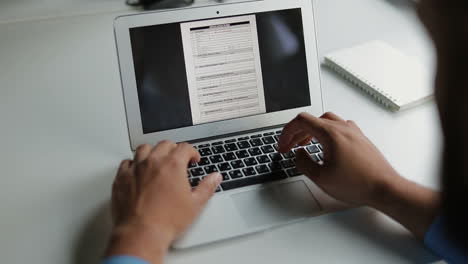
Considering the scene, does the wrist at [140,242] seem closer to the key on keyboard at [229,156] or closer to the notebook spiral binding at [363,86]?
the key on keyboard at [229,156]

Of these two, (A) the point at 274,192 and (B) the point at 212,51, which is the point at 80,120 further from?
(A) the point at 274,192

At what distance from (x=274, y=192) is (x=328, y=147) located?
11 centimetres

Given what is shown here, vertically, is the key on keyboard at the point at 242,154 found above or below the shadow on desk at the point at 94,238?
above

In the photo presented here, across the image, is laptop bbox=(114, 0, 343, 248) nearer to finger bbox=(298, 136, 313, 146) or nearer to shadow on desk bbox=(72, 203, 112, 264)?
finger bbox=(298, 136, 313, 146)

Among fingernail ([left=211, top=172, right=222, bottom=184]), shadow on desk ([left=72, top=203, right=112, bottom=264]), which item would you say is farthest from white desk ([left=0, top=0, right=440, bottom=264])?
fingernail ([left=211, top=172, right=222, bottom=184])

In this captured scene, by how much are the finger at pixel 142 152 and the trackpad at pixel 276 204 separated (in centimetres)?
15

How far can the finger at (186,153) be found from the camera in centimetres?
82

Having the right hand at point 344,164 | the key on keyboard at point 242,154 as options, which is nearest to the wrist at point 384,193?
the right hand at point 344,164

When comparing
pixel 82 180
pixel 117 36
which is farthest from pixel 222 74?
pixel 82 180

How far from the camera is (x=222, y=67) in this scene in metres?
0.92

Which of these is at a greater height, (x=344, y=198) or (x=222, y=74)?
(x=222, y=74)

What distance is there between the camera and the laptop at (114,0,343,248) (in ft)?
2.83

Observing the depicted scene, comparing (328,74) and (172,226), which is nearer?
(172,226)

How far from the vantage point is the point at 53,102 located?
1073 millimetres
